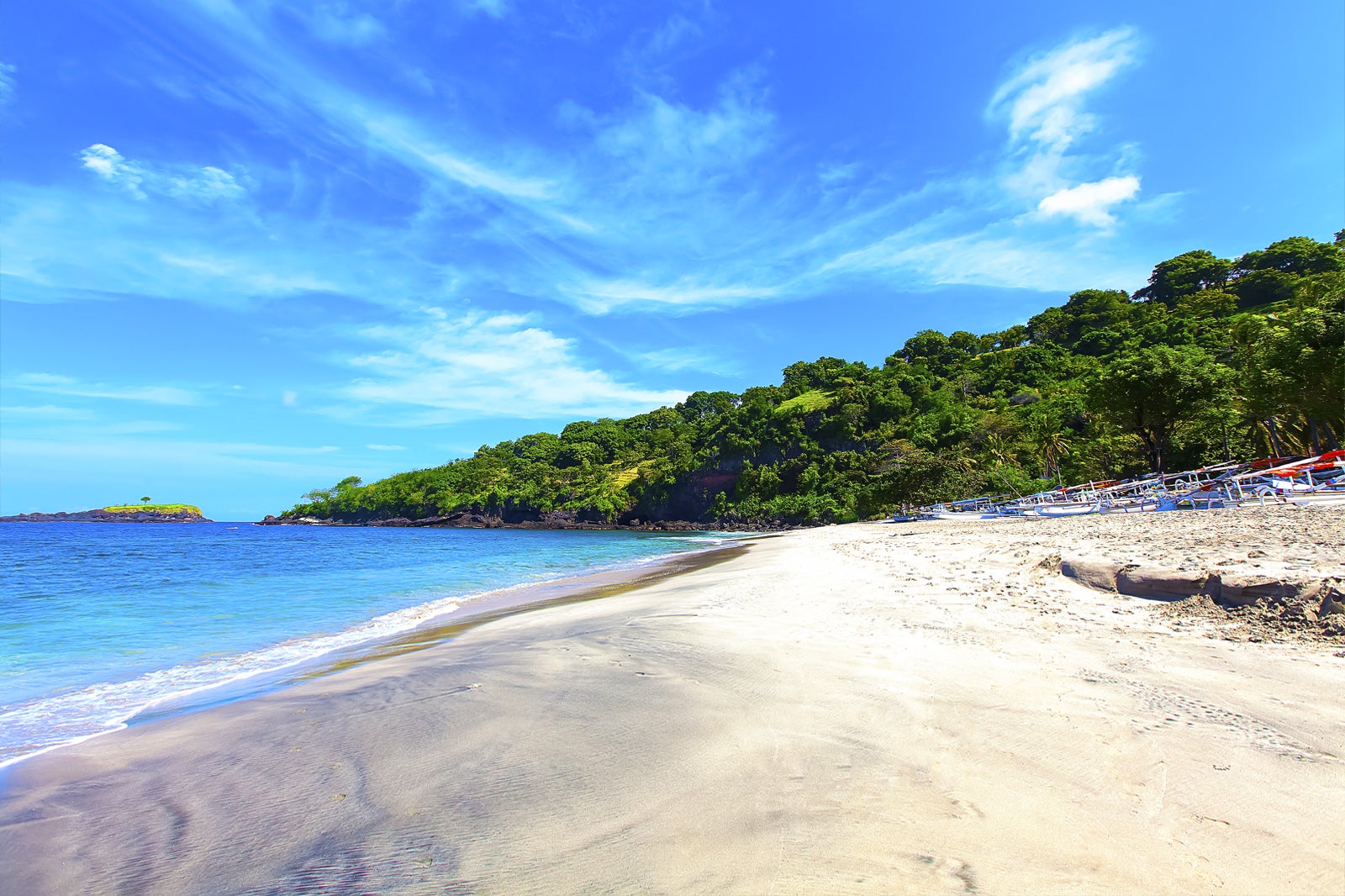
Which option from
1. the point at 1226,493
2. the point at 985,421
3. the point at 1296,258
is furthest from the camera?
the point at 1296,258

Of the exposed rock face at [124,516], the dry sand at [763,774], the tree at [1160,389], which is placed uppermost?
the exposed rock face at [124,516]

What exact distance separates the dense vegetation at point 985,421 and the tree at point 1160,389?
0.35 feet

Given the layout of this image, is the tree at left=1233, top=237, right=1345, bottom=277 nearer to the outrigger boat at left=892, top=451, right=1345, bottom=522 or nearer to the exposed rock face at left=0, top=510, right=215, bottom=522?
the outrigger boat at left=892, top=451, right=1345, bottom=522

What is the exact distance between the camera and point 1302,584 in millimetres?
5297

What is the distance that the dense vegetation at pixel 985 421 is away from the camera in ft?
101

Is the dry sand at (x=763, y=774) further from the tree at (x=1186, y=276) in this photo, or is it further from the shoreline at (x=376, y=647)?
the tree at (x=1186, y=276)

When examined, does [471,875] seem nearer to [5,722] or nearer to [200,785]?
[200,785]

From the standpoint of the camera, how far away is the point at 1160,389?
98.8 ft

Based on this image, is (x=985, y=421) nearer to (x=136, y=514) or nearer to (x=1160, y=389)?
(x=1160, y=389)

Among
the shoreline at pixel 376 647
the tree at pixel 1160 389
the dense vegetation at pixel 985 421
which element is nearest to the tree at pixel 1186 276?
the dense vegetation at pixel 985 421

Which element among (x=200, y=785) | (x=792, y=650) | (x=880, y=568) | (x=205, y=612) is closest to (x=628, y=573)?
(x=880, y=568)

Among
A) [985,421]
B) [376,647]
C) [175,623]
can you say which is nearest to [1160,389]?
[985,421]

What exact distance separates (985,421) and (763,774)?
6626 centimetres

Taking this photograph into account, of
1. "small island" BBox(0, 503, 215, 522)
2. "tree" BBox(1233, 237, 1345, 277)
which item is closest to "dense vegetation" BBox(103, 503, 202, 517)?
"small island" BBox(0, 503, 215, 522)
